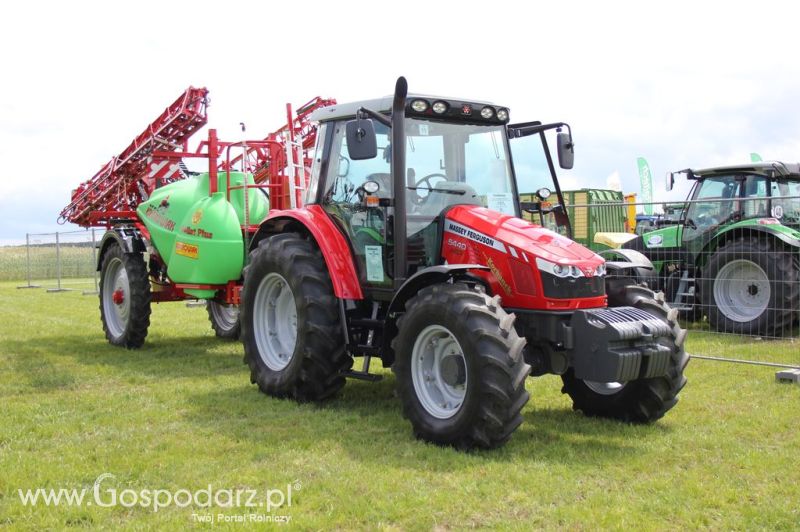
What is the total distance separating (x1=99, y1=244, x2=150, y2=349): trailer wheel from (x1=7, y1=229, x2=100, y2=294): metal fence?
11.9 metres

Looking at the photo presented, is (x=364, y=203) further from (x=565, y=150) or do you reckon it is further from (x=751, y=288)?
(x=751, y=288)

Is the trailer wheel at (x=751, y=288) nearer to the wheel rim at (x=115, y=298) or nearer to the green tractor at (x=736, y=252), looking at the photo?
the green tractor at (x=736, y=252)

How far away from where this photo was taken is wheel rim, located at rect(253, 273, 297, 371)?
704 cm

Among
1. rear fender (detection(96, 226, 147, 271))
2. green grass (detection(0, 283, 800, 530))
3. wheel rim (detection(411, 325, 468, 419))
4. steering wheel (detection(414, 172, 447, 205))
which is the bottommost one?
green grass (detection(0, 283, 800, 530))

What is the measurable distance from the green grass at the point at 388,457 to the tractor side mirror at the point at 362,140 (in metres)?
1.92

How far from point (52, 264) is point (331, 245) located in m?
24.1

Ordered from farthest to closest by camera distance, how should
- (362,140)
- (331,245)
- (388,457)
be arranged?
(331,245) → (362,140) → (388,457)

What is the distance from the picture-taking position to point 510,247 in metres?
5.42

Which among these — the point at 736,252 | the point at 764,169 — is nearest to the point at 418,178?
the point at 736,252

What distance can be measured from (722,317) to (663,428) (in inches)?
199

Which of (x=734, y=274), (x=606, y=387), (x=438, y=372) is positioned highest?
(x=734, y=274)

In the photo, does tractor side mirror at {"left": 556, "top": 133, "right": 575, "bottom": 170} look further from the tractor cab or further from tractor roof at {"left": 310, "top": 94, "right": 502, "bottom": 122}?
tractor roof at {"left": 310, "top": 94, "right": 502, "bottom": 122}

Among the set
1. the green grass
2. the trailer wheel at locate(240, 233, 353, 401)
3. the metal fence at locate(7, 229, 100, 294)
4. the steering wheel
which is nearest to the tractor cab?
the steering wheel

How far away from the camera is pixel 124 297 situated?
9992 millimetres
